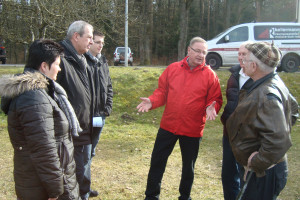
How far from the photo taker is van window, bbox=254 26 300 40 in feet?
37.7

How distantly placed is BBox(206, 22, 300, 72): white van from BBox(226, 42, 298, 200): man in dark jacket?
31.1 ft

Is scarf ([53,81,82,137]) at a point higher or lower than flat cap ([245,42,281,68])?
lower

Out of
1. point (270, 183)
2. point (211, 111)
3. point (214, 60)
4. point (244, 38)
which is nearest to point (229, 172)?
point (211, 111)

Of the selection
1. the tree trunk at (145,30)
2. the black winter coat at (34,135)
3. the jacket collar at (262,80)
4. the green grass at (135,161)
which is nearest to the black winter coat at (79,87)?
the black winter coat at (34,135)

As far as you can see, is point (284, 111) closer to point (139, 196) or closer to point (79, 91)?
point (79, 91)

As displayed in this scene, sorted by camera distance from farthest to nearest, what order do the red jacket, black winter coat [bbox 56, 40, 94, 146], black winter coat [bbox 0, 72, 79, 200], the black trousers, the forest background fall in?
1. the forest background
2. the black trousers
3. the red jacket
4. black winter coat [bbox 56, 40, 94, 146]
5. black winter coat [bbox 0, 72, 79, 200]

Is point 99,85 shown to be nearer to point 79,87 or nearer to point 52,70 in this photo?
point 79,87

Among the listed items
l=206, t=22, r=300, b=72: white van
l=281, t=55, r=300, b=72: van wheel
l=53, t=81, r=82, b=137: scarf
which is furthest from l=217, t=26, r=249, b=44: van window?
l=53, t=81, r=82, b=137: scarf

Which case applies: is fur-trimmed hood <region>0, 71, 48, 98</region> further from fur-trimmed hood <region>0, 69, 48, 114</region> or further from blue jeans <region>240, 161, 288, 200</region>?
blue jeans <region>240, 161, 288, 200</region>

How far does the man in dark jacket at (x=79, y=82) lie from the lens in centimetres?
285

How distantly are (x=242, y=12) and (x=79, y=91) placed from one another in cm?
3220

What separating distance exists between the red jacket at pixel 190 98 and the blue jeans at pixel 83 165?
0.94 m

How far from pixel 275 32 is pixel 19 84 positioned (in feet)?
37.8

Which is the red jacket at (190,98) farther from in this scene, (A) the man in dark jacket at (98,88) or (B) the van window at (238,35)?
(B) the van window at (238,35)
